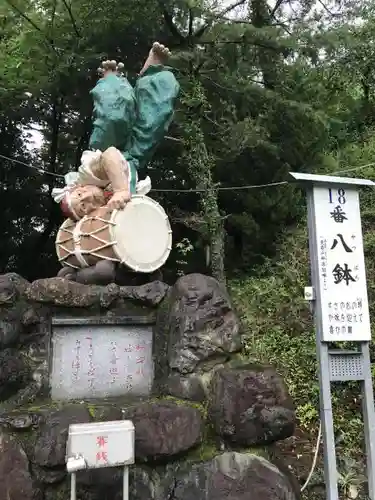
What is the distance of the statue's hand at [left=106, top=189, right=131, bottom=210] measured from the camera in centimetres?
382

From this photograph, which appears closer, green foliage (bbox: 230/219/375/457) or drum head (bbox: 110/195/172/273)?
drum head (bbox: 110/195/172/273)

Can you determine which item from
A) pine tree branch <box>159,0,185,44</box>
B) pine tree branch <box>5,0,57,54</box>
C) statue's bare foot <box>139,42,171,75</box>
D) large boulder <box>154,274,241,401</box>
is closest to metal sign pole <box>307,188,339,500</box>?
large boulder <box>154,274,241,401</box>

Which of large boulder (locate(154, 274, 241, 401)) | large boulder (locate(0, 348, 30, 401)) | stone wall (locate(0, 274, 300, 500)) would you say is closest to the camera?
stone wall (locate(0, 274, 300, 500))

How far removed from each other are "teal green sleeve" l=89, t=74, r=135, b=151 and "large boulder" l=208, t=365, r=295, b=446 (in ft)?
7.14

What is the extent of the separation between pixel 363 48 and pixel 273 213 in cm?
333

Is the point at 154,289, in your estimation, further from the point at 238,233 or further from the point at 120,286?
the point at 238,233

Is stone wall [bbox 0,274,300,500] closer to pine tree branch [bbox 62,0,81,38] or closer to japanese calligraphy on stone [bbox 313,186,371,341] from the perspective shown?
japanese calligraphy on stone [bbox 313,186,371,341]

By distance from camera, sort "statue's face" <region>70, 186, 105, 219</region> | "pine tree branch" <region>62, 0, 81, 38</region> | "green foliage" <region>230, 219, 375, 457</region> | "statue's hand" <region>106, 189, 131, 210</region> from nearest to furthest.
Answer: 1. "statue's hand" <region>106, 189, 131, 210</region>
2. "statue's face" <region>70, 186, 105, 219</region>
3. "green foliage" <region>230, 219, 375, 457</region>
4. "pine tree branch" <region>62, 0, 81, 38</region>

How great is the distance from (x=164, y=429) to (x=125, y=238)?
1421mm

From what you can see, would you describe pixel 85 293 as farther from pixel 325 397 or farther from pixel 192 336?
pixel 325 397

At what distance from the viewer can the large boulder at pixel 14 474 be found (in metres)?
2.91

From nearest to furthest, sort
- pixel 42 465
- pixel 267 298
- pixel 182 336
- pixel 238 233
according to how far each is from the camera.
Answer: pixel 42 465
pixel 182 336
pixel 267 298
pixel 238 233

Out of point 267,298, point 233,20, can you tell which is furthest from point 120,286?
point 233,20

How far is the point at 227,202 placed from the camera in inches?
346
